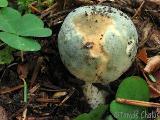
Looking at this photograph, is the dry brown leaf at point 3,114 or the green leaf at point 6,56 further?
the green leaf at point 6,56

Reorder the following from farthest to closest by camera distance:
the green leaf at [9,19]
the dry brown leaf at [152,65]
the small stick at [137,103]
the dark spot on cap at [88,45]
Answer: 1. the dry brown leaf at [152,65]
2. the green leaf at [9,19]
3. the small stick at [137,103]
4. the dark spot on cap at [88,45]

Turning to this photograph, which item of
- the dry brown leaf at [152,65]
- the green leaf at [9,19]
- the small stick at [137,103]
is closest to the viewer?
the small stick at [137,103]

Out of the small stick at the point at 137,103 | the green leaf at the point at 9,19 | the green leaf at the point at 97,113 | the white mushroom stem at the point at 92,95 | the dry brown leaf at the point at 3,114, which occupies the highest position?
the green leaf at the point at 9,19

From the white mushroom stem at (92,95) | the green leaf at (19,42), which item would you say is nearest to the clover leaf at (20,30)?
the green leaf at (19,42)

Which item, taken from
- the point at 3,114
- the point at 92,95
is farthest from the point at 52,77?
the point at 3,114

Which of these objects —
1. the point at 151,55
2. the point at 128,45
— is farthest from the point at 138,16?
the point at 128,45

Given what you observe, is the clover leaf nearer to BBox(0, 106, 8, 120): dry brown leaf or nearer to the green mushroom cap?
the green mushroom cap

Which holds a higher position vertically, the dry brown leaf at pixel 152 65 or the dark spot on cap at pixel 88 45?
the dark spot on cap at pixel 88 45

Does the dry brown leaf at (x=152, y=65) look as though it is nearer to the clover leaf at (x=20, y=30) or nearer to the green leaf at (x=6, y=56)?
the clover leaf at (x=20, y=30)
